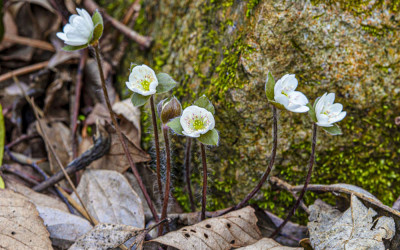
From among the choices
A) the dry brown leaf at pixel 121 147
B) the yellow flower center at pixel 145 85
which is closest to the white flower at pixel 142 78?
the yellow flower center at pixel 145 85

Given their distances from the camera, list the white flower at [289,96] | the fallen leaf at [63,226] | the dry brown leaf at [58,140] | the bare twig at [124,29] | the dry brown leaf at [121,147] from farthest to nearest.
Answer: the bare twig at [124,29]
the dry brown leaf at [58,140]
the dry brown leaf at [121,147]
the fallen leaf at [63,226]
the white flower at [289,96]

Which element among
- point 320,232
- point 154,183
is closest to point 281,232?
point 320,232

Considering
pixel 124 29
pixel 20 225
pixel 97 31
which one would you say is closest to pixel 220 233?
pixel 20 225

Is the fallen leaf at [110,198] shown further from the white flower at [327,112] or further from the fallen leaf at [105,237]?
the white flower at [327,112]

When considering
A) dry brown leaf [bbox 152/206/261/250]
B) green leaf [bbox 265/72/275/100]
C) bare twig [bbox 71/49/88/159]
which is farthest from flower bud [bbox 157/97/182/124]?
bare twig [bbox 71/49/88/159]

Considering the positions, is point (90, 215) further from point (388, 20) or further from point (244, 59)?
point (388, 20)

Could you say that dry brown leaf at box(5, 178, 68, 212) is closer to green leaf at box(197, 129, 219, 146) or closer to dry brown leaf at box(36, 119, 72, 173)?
dry brown leaf at box(36, 119, 72, 173)

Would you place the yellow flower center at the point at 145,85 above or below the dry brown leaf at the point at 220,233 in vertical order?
above
